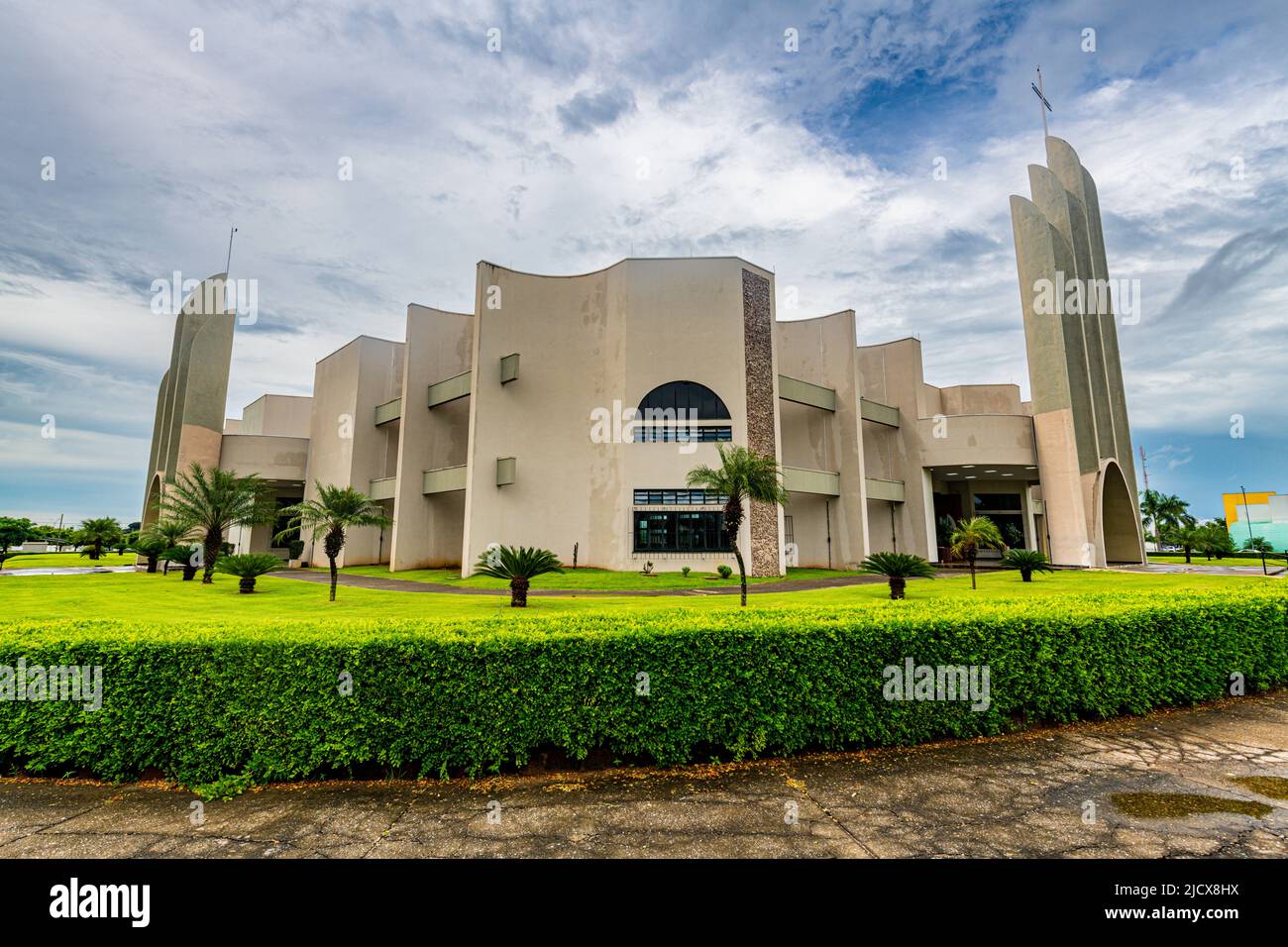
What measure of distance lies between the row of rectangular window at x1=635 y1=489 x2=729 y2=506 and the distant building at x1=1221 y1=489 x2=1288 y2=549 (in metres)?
73.6

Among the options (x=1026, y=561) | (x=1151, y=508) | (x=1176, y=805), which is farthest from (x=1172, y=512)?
(x=1176, y=805)

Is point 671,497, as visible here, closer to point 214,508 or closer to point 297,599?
point 297,599

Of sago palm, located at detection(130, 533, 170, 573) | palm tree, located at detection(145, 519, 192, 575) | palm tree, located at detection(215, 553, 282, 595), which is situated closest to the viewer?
palm tree, located at detection(215, 553, 282, 595)

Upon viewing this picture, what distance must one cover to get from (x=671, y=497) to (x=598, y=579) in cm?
594

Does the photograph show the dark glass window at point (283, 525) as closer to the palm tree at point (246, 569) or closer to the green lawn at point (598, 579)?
the green lawn at point (598, 579)

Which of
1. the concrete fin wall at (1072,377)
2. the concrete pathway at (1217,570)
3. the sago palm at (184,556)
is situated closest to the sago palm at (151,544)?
the sago palm at (184,556)

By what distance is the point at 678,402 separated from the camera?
2962cm

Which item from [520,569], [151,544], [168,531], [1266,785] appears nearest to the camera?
[1266,785]

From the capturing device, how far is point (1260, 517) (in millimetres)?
72312

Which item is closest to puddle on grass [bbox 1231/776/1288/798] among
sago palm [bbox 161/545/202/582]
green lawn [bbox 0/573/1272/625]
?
green lawn [bbox 0/573/1272/625]

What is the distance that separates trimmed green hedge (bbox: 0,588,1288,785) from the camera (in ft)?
17.4

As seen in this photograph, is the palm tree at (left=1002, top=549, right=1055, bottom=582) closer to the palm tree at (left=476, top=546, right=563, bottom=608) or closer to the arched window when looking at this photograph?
the arched window
